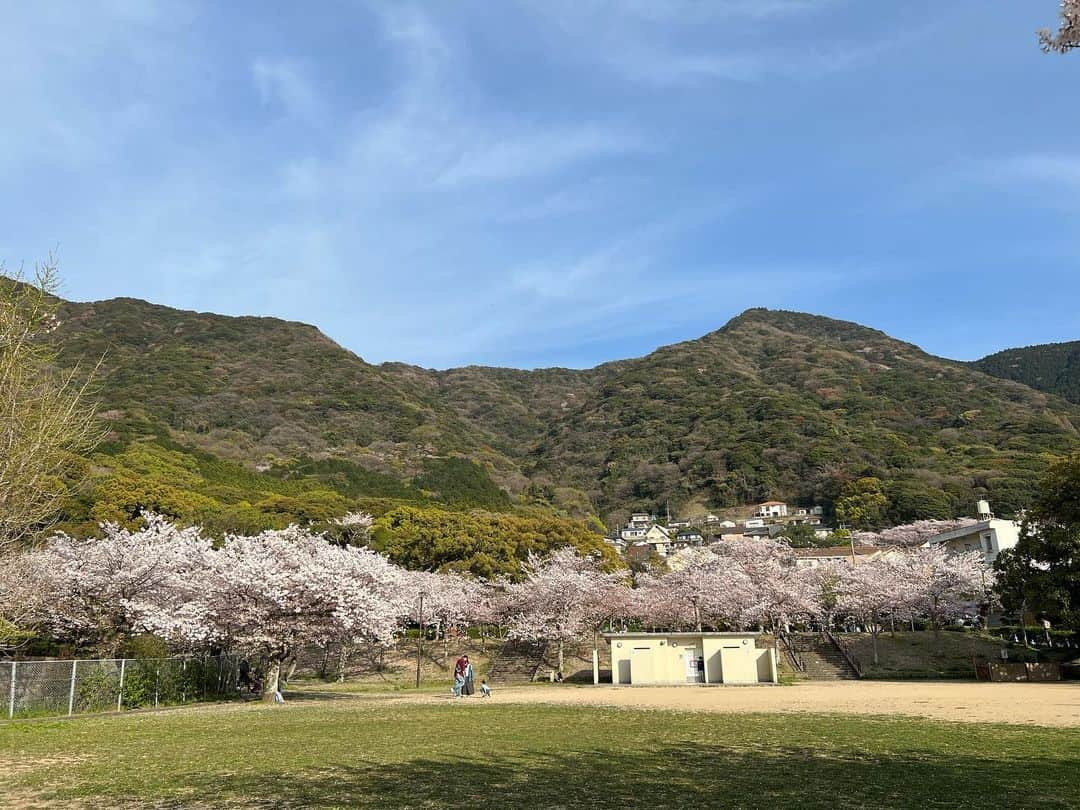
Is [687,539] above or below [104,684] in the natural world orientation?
above

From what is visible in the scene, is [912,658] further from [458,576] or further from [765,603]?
[458,576]

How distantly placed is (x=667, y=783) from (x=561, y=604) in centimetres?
3113

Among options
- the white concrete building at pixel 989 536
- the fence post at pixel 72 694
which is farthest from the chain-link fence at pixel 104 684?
the white concrete building at pixel 989 536

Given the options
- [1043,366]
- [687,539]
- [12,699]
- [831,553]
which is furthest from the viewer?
[1043,366]

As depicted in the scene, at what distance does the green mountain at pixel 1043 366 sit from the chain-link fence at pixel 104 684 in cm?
17451

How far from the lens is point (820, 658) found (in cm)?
4084

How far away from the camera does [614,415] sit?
172625 mm

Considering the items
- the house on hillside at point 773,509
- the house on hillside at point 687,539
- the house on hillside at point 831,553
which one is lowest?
the house on hillside at point 831,553

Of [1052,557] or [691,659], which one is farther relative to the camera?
[691,659]

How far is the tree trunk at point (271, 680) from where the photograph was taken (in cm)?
2495

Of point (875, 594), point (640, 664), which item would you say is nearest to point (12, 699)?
point (640, 664)

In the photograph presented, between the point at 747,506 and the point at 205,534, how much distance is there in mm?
96592

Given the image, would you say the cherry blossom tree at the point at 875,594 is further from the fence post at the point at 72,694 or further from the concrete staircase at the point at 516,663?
the fence post at the point at 72,694

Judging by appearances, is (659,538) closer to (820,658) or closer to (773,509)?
(773,509)
